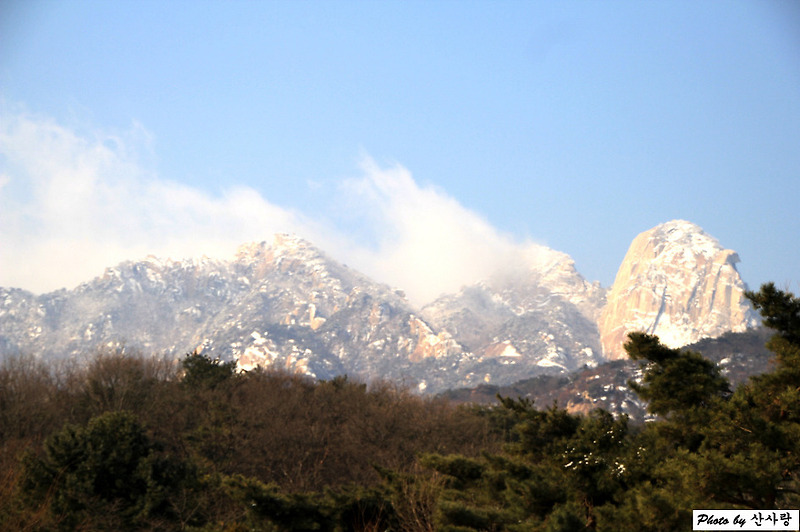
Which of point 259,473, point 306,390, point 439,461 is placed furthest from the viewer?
point 306,390

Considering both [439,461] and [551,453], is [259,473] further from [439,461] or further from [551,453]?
[551,453]

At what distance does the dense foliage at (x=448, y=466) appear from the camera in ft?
48.0

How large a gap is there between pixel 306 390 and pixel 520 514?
44.5 meters

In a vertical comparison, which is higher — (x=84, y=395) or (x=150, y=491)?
(x=84, y=395)

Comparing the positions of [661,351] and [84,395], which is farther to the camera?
[84,395]

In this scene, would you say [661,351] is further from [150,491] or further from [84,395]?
[84,395]

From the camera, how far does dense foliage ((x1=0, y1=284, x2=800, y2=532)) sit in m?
14.6

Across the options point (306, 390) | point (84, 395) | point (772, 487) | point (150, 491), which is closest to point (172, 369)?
point (306, 390)

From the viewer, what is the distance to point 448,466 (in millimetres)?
22516

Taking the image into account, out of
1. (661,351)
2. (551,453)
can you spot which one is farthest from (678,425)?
(551,453)

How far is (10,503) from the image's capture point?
20.5m

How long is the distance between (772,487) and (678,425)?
5.80 m

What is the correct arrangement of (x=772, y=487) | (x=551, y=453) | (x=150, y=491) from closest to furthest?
1. (x=772, y=487)
2. (x=551, y=453)
3. (x=150, y=491)

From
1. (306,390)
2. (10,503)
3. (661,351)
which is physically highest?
(306,390)
